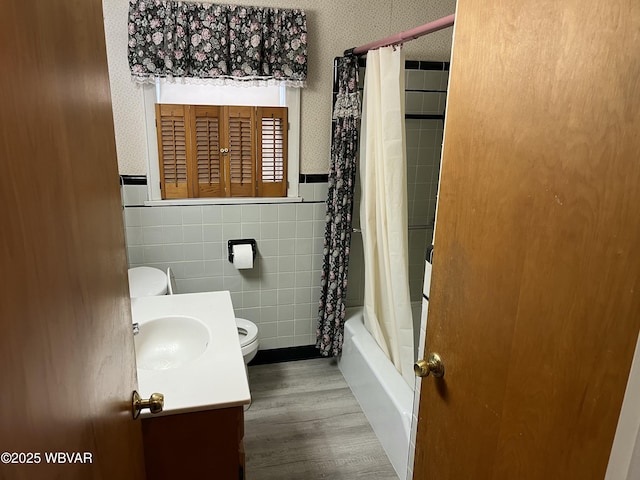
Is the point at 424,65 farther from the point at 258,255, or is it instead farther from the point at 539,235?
the point at 539,235

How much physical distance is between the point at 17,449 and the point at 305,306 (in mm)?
2522

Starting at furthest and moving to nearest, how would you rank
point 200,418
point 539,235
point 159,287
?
point 159,287 < point 200,418 < point 539,235

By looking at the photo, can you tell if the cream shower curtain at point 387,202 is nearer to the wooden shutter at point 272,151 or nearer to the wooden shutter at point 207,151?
the wooden shutter at point 272,151

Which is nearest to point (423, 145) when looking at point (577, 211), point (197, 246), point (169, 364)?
point (197, 246)

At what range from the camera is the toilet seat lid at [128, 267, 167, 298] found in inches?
90.0

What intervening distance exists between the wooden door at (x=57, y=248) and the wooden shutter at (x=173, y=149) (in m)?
1.62

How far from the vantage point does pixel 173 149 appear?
252cm

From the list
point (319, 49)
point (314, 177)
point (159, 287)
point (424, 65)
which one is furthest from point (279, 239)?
point (424, 65)

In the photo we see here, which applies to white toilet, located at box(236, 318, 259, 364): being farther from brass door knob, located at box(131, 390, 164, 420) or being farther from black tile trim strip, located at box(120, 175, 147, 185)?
brass door knob, located at box(131, 390, 164, 420)

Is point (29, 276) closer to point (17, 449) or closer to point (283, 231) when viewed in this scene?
point (17, 449)

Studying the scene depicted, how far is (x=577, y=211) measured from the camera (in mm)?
756

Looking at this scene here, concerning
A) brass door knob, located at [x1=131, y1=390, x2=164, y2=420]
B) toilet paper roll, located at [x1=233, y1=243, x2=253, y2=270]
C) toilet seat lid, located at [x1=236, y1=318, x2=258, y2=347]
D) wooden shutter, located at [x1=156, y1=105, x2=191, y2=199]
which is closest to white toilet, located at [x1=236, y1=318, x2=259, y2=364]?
toilet seat lid, located at [x1=236, y1=318, x2=258, y2=347]

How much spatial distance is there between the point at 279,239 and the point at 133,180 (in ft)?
2.94

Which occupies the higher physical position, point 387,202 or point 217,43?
point 217,43
